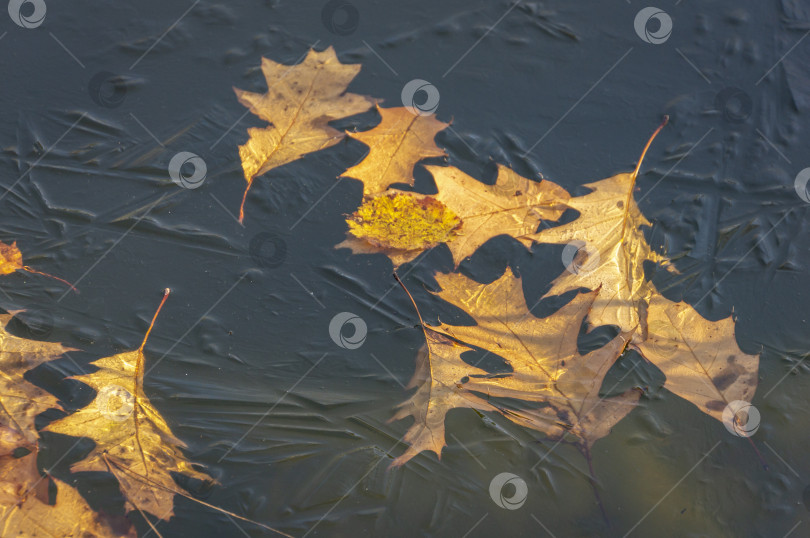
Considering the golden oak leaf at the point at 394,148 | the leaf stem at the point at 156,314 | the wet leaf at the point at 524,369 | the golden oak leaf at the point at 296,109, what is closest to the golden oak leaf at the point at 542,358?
the wet leaf at the point at 524,369

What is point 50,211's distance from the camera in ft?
6.59

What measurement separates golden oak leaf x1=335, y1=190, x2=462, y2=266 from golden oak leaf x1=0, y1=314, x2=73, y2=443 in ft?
3.72

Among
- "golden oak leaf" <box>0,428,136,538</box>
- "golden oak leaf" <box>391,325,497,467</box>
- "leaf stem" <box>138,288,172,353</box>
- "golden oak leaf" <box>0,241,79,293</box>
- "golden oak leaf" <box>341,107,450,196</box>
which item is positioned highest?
"golden oak leaf" <box>341,107,450,196</box>

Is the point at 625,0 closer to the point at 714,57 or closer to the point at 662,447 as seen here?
the point at 714,57

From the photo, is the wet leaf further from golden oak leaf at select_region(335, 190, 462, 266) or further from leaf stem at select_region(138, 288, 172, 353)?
leaf stem at select_region(138, 288, 172, 353)

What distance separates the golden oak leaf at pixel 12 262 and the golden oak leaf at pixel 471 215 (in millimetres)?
1120

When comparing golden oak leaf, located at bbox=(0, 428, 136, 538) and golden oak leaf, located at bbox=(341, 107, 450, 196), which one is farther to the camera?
golden oak leaf, located at bbox=(341, 107, 450, 196)

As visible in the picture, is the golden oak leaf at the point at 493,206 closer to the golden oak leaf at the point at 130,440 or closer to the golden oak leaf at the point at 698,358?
the golden oak leaf at the point at 698,358

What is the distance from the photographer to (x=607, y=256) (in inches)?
76.6

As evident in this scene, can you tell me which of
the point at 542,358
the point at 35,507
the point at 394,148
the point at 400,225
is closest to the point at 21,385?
the point at 35,507

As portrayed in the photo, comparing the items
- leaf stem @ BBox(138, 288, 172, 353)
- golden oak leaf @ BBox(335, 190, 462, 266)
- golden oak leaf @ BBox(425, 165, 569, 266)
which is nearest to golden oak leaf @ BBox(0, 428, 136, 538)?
leaf stem @ BBox(138, 288, 172, 353)

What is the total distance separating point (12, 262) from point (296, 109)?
1.17 m

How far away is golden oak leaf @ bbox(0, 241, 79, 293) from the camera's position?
199 centimetres

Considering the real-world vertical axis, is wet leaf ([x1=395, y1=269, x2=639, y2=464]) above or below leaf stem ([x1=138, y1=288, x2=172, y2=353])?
below
